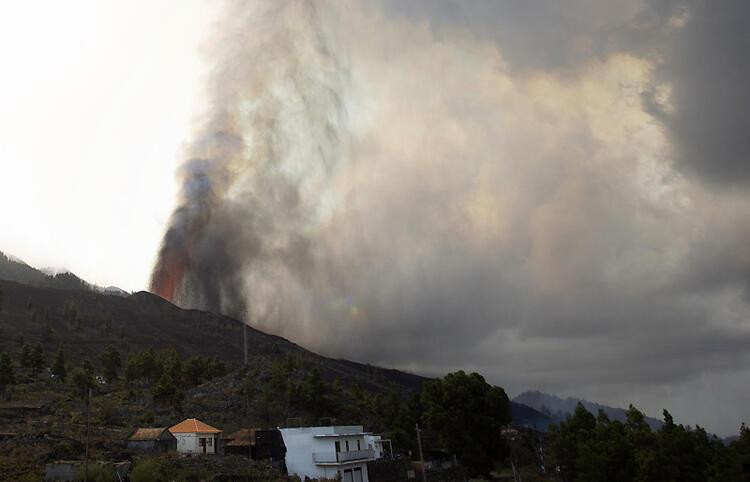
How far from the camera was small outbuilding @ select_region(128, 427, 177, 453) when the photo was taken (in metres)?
76.0

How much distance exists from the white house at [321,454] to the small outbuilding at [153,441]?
16.2 m

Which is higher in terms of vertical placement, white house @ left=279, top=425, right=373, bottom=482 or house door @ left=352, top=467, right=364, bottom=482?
white house @ left=279, top=425, right=373, bottom=482

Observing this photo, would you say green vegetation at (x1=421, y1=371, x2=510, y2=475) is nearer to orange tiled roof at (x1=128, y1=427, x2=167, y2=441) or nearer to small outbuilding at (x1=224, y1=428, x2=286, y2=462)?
small outbuilding at (x1=224, y1=428, x2=286, y2=462)

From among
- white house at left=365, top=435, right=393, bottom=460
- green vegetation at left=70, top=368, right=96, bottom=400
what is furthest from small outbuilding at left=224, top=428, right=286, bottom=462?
green vegetation at left=70, top=368, right=96, bottom=400

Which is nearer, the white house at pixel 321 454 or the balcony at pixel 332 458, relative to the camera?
the balcony at pixel 332 458

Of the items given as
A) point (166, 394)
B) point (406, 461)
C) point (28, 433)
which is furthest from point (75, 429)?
point (406, 461)

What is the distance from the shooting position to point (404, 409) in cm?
12888

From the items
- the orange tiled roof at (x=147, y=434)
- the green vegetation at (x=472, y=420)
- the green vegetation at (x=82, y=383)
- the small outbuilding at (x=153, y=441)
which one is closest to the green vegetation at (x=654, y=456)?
the green vegetation at (x=472, y=420)

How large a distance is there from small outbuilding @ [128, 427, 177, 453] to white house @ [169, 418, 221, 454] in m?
1.48

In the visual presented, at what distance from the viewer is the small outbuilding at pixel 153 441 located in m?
76.0

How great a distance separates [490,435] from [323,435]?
28.3 m

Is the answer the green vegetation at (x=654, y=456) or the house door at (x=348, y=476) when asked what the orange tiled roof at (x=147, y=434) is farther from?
the green vegetation at (x=654, y=456)

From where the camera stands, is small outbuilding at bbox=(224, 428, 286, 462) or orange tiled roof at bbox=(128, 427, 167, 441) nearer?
orange tiled roof at bbox=(128, 427, 167, 441)

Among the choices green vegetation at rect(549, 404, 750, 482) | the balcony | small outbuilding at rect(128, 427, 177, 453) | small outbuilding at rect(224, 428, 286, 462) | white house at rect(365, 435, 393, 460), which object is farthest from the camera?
white house at rect(365, 435, 393, 460)
